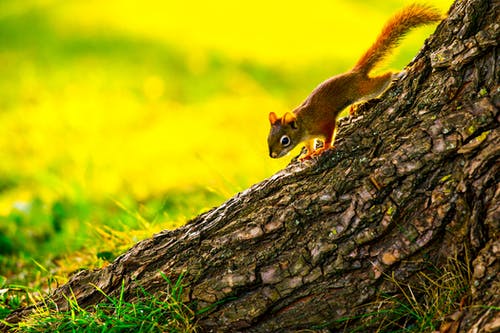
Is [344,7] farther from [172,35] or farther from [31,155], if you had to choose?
[31,155]

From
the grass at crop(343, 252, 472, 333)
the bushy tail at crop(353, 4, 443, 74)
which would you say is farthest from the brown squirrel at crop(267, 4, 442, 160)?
the grass at crop(343, 252, 472, 333)

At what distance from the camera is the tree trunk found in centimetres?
257

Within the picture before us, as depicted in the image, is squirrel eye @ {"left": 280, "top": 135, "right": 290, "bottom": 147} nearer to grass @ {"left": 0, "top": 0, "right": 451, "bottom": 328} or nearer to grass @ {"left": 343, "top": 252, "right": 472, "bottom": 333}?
grass @ {"left": 0, "top": 0, "right": 451, "bottom": 328}

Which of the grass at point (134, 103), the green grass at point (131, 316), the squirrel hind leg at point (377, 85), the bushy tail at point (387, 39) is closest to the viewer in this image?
the green grass at point (131, 316)

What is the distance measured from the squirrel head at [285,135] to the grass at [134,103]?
65cm

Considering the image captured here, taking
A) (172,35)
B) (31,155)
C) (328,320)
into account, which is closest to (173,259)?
(328,320)

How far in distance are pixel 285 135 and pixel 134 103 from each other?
14.8 ft

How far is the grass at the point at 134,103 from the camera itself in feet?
17.9

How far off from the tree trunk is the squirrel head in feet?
1.80

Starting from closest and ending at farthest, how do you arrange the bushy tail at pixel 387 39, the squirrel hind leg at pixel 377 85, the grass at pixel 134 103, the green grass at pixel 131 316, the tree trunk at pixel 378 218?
1. the tree trunk at pixel 378 218
2. the green grass at pixel 131 316
3. the squirrel hind leg at pixel 377 85
4. the bushy tail at pixel 387 39
5. the grass at pixel 134 103

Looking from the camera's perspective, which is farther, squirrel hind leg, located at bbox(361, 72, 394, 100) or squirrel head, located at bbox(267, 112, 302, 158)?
squirrel head, located at bbox(267, 112, 302, 158)

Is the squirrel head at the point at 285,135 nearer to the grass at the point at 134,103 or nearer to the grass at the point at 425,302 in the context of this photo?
the grass at the point at 134,103

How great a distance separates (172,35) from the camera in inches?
359

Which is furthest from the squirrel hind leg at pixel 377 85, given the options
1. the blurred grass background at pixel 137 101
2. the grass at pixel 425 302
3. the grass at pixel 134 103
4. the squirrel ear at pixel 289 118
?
the blurred grass background at pixel 137 101
